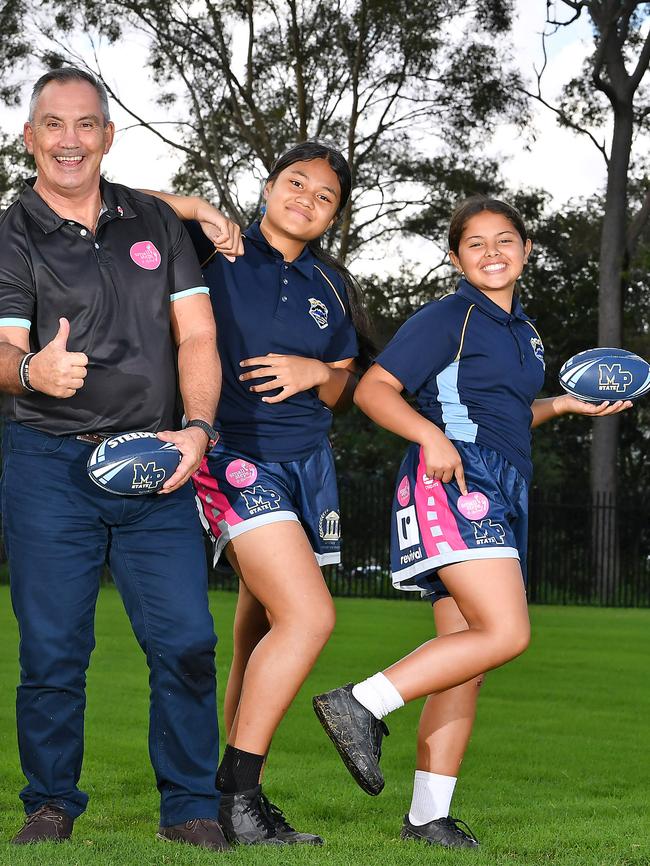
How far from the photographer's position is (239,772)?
3.93 m

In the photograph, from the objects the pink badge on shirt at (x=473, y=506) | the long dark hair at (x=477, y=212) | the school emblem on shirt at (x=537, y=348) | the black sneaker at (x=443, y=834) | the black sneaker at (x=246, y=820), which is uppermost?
the long dark hair at (x=477, y=212)

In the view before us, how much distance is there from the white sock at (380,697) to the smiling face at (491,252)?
1482 mm

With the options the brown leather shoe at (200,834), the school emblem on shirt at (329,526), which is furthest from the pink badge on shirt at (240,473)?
the brown leather shoe at (200,834)

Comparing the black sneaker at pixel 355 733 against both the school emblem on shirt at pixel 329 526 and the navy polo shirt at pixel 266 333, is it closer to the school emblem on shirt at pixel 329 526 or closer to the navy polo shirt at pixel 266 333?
the school emblem on shirt at pixel 329 526

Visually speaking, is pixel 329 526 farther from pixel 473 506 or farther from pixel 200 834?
pixel 200 834

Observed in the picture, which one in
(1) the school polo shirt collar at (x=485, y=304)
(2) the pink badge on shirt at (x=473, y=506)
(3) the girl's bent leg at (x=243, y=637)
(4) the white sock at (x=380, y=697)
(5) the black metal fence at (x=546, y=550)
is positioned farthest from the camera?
(5) the black metal fence at (x=546, y=550)

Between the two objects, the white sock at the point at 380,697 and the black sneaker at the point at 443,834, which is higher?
the white sock at the point at 380,697

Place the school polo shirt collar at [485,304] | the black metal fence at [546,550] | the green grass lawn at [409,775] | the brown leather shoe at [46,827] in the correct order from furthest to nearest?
1. the black metal fence at [546,550]
2. the school polo shirt collar at [485,304]
3. the green grass lawn at [409,775]
4. the brown leather shoe at [46,827]

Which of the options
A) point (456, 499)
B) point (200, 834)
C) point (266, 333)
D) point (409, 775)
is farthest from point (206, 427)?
point (409, 775)

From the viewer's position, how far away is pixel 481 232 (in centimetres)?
444

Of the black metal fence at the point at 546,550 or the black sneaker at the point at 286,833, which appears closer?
the black sneaker at the point at 286,833

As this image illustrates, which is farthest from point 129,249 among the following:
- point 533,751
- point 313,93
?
point 313,93

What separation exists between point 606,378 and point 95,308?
1907 mm

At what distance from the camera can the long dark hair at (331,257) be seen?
175 inches
